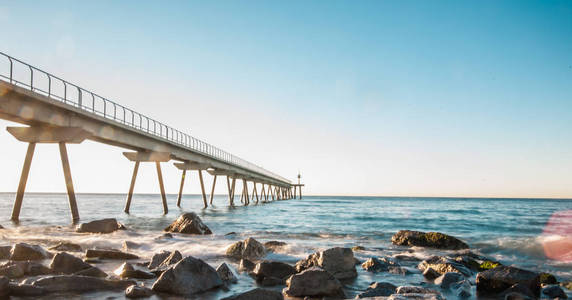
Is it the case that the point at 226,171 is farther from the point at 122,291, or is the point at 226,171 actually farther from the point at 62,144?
the point at 122,291

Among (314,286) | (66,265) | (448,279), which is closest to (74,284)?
(66,265)

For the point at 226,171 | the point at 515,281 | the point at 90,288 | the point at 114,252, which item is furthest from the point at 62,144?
the point at 226,171

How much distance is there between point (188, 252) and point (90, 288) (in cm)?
469

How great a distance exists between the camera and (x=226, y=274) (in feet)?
22.2

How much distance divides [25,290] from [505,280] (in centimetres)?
774

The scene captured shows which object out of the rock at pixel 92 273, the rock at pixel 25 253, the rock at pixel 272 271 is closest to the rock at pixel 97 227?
the rock at pixel 25 253

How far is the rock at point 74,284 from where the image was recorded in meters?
5.57

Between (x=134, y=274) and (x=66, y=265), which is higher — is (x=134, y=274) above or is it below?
below

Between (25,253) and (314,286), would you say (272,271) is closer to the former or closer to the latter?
(314,286)

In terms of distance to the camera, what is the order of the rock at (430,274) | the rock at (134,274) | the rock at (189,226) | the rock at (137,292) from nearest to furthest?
the rock at (137,292)
the rock at (134,274)
the rock at (430,274)
the rock at (189,226)

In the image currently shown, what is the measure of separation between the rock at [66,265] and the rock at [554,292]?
842cm

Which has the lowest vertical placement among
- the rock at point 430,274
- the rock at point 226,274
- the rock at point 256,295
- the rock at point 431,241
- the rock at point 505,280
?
the rock at point 431,241

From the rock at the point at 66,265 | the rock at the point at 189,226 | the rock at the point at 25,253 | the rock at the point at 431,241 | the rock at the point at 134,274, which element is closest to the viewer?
the rock at the point at 134,274

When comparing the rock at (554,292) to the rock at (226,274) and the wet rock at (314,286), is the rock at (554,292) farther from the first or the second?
the rock at (226,274)
